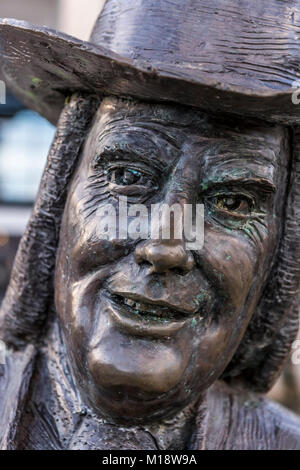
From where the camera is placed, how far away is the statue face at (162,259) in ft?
4.80

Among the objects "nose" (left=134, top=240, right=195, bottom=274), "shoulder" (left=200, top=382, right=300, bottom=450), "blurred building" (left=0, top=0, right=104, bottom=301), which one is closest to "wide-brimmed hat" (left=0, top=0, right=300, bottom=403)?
"shoulder" (left=200, top=382, right=300, bottom=450)

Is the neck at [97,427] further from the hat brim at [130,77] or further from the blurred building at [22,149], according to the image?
the blurred building at [22,149]

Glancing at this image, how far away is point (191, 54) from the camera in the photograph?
1469 millimetres

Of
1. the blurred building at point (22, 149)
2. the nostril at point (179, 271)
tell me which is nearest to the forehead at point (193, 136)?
the nostril at point (179, 271)

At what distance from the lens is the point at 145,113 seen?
5.04 ft

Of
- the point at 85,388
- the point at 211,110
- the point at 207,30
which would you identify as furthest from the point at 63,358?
the point at 207,30

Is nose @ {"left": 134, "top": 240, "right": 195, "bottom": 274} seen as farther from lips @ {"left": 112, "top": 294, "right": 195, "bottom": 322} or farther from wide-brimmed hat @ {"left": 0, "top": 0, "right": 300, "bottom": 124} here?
wide-brimmed hat @ {"left": 0, "top": 0, "right": 300, "bottom": 124}

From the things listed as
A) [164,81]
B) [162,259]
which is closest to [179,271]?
[162,259]

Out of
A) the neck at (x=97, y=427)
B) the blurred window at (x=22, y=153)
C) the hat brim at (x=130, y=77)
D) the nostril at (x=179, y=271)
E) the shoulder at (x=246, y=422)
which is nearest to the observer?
the hat brim at (x=130, y=77)

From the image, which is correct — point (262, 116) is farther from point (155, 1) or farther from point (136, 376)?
point (136, 376)

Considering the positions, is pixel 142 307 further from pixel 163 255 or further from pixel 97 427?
pixel 97 427

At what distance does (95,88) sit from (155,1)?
0.82 ft

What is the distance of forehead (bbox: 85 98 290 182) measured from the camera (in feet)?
4.96

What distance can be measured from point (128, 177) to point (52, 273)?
1.36ft
